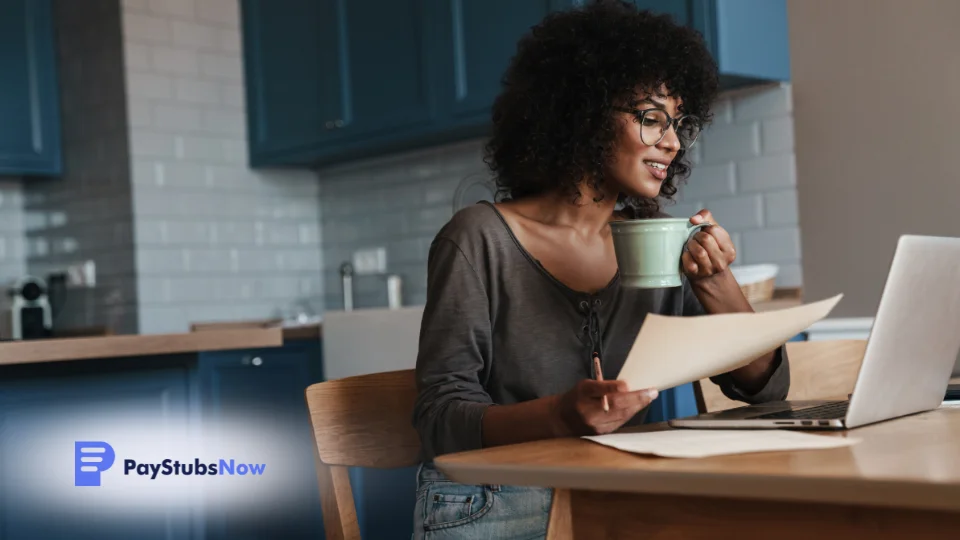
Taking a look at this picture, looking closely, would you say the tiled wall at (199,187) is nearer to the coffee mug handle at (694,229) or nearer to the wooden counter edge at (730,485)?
the coffee mug handle at (694,229)

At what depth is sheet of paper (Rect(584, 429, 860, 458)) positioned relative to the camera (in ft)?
3.23

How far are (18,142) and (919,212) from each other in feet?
11.0

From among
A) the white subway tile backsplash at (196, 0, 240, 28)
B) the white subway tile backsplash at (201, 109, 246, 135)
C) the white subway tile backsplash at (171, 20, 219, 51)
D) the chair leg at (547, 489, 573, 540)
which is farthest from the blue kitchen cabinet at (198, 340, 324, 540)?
the chair leg at (547, 489, 573, 540)

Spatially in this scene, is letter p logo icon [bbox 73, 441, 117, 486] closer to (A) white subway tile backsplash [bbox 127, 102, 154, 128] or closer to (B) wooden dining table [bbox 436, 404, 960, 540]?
(B) wooden dining table [bbox 436, 404, 960, 540]

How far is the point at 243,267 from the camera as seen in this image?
4.52 metres

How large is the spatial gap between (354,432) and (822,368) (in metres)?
0.79

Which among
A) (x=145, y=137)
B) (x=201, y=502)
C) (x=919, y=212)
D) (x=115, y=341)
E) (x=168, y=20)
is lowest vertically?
(x=201, y=502)

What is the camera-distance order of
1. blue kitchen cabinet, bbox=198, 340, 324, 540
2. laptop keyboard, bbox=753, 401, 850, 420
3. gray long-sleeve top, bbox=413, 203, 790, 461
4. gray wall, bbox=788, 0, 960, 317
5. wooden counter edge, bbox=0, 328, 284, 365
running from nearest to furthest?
laptop keyboard, bbox=753, 401, 850, 420, gray long-sleeve top, bbox=413, 203, 790, 461, wooden counter edge, bbox=0, 328, 284, 365, gray wall, bbox=788, 0, 960, 317, blue kitchen cabinet, bbox=198, 340, 324, 540

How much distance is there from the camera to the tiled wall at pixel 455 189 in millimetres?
3232

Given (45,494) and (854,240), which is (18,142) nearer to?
(45,494)

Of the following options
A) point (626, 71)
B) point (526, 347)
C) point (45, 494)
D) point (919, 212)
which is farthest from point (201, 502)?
point (919, 212)

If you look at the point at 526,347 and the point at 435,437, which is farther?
the point at 526,347

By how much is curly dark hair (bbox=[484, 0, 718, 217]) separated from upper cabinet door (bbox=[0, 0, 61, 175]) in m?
3.22

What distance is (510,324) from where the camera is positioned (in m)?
1.53
